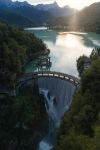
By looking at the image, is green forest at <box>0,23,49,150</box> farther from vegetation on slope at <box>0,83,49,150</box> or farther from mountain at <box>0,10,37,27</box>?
mountain at <box>0,10,37,27</box>

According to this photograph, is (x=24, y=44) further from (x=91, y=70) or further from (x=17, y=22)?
(x=17, y=22)

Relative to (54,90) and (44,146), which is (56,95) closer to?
(54,90)

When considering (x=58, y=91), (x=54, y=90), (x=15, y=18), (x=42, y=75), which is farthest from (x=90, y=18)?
(x=58, y=91)

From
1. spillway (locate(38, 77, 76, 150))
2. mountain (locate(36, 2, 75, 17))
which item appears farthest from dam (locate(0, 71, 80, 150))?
mountain (locate(36, 2, 75, 17))

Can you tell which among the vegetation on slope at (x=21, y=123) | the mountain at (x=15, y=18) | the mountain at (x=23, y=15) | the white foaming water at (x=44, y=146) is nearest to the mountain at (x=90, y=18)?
the mountain at (x=23, y=15)

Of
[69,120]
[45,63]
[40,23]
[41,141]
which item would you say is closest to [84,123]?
[69,120]

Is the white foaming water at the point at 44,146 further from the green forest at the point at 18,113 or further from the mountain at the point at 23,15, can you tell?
the mountain at the point at 23,15
